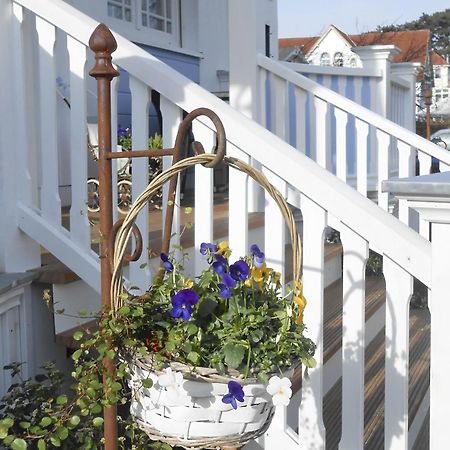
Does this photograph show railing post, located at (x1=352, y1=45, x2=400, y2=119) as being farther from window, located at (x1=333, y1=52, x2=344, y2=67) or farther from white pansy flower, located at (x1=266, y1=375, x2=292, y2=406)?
window, located at (x1=333, y1=52, x2=344, y2=67)

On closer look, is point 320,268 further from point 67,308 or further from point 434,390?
point 67,308

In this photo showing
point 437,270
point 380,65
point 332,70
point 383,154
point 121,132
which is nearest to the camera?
point 437,270

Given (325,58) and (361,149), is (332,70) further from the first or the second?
(325,58)

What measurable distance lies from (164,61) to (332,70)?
7.14 feet

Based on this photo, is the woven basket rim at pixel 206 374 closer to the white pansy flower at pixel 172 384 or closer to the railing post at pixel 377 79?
the white pansy flower at pixel 172 384

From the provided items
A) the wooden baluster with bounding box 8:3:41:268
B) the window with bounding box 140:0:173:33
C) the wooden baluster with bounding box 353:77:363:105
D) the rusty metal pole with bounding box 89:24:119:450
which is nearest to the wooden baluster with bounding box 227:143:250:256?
the rusty metal pole with bounding box 89:24:119:450

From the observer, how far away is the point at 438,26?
48.3m

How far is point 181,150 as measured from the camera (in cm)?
202

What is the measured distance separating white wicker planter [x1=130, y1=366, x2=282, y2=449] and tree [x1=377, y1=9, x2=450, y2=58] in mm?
48293

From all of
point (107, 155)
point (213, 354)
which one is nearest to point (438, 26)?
point (107, 155)

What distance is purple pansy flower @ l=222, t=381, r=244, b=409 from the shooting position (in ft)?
5.40

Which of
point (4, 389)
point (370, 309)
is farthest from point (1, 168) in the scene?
point (370, 309)

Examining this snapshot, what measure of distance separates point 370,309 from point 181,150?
A: 7.92 feet

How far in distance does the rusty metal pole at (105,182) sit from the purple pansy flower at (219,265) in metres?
0.30
